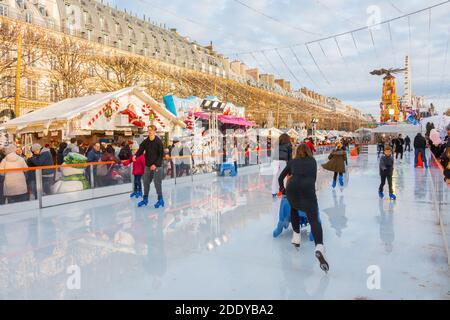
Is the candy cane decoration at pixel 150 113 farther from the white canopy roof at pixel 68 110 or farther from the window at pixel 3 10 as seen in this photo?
the window at pixel 3 10

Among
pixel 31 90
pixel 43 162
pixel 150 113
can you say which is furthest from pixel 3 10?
pixel 43 162

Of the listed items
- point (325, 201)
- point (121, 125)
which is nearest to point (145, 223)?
point (325, 201)

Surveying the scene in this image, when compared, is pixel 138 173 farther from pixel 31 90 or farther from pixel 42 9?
pixel 42 9

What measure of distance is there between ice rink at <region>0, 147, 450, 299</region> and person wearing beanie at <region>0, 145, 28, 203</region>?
18.0 inches

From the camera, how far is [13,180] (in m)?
6.21

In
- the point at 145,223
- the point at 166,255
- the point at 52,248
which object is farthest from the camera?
the point at 145,223

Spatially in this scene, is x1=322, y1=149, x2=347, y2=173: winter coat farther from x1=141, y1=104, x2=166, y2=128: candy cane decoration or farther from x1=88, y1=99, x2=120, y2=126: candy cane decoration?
x1=88, y1=99, x2=120, y2=126: candy cane decoration

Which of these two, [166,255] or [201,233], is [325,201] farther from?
[166,255]

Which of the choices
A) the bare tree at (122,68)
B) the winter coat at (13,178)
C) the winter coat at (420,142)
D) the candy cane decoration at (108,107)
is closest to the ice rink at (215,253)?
the winter coat at (13,178)

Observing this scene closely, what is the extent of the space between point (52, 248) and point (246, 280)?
2479 mm

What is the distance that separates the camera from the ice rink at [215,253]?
9.44 feet

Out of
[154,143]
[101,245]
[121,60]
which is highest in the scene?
[121,60]

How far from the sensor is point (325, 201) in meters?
7.04

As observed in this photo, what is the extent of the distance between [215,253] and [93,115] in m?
8.45
